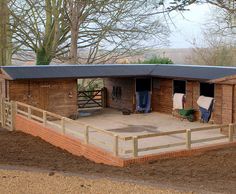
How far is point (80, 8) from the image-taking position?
95.2 ft

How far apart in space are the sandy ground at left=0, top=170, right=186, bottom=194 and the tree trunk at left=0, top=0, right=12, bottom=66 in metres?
22.4

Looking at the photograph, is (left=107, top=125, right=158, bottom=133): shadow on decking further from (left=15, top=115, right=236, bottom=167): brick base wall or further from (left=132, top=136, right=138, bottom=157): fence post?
(left=132, top=136, right=138, bottom=157): fence post

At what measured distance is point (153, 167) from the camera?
12766 millimetres

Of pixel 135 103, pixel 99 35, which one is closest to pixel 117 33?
pixel 99 35

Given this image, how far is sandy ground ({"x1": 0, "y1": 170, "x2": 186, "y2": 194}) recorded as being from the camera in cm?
804

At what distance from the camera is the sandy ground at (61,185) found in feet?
26.4

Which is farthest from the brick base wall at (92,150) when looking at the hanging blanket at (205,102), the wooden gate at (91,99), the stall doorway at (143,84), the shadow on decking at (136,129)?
the wooden gate at (91,99)

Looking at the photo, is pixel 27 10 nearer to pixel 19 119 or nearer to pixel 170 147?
pixel 19 119

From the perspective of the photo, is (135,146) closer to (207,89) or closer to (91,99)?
(207,89)

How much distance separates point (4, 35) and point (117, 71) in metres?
10.8

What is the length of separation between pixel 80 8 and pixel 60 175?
21317 millimetres

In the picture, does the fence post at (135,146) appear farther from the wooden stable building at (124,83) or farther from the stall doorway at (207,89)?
the stall doorway at (207,89)

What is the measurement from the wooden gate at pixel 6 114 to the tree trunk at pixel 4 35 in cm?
902

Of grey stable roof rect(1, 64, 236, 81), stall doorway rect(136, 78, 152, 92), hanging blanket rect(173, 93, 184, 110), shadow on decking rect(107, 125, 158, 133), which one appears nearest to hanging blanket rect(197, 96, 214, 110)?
grey stable roof rect(1, 64, 236, 81)
